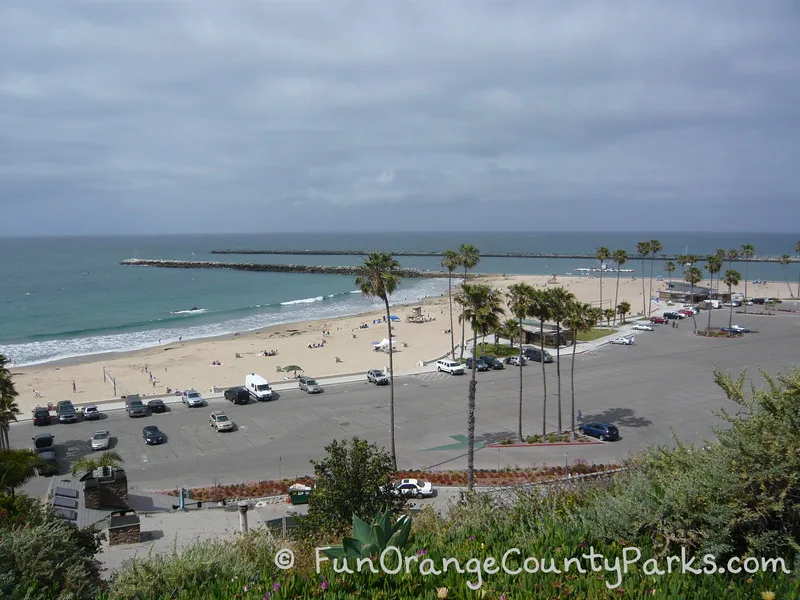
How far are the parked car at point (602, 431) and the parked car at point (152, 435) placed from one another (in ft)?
70.8

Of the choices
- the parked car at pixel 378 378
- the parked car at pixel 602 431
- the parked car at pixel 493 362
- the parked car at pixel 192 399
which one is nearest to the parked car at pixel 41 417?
the parked car at pixel 192 399

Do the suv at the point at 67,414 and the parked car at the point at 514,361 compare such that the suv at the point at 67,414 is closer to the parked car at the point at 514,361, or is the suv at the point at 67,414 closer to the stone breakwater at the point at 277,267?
the parked car at the point at 514,361

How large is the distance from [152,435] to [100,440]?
239 cm

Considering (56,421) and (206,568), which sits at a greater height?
(206,568)

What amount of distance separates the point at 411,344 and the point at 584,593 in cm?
5187

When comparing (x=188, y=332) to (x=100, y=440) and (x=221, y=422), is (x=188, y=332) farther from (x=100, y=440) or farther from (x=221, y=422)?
(x=100, y=440)

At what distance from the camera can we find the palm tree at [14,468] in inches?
655

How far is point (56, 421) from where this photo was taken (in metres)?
33.9

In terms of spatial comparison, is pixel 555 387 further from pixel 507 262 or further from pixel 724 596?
pixel 507 262

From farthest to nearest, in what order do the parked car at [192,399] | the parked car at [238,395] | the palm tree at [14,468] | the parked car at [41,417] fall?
the parked car at [238,395]
the parked car at [192,399]
the parked car at [41,417]
the palm tree at [14,468]

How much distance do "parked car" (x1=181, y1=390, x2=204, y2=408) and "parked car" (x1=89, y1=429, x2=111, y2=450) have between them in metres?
6.87

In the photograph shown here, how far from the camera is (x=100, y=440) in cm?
2852

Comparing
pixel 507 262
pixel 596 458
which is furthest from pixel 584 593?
pixel 507 262

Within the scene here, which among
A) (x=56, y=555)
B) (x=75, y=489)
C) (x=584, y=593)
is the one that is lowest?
(x=75, y=489)
